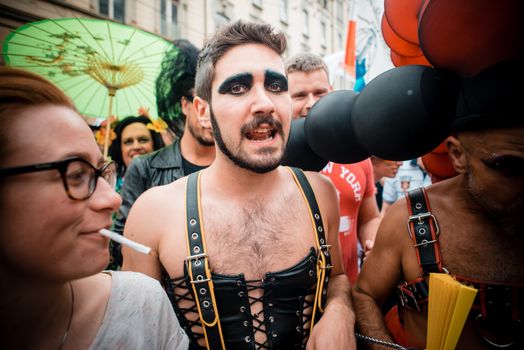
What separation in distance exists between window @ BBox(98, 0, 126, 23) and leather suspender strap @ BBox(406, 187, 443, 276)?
43.0 ft

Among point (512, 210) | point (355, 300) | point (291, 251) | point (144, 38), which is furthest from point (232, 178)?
point (144, 38)

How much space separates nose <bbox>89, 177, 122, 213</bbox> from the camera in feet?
2.99

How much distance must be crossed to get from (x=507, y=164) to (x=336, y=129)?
0.66 meters

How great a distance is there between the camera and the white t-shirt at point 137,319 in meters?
1.02

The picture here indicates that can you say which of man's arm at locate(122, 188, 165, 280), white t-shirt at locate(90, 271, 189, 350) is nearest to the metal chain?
white t-shirt at locate(90, 271, 189, 350)

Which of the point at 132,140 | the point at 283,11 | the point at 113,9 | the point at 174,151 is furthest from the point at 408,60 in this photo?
the point at 283,11

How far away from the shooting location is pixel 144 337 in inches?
42.2

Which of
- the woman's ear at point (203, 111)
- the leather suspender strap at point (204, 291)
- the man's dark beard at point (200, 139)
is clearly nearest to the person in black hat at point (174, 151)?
the man's dark beard at point (200, 139)

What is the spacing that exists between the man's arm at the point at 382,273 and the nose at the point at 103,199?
1.30 meters

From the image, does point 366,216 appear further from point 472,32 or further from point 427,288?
point 472,32

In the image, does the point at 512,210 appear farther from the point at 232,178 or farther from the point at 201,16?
the point at 201,16

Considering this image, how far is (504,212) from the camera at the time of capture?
1.28 m

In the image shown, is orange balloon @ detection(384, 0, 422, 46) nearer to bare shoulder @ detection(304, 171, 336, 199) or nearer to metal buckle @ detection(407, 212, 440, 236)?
metal buckle @ detection(407, 212, 440, 236)

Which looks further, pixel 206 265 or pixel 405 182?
pixel 405 182
